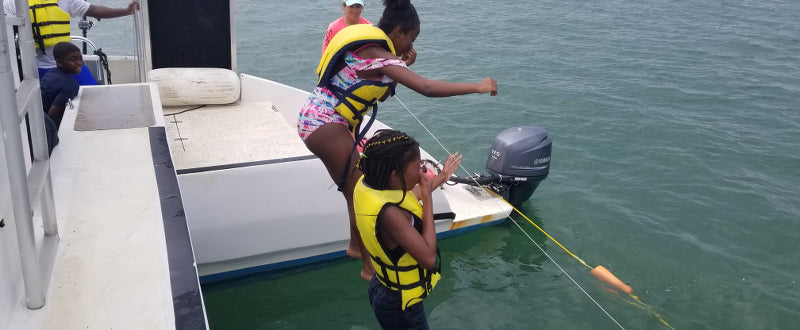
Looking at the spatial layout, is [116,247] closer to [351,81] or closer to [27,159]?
[27,159]

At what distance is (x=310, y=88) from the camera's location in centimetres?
1253

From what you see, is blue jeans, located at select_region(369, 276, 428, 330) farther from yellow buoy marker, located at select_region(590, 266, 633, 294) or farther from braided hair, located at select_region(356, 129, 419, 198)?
yellow buoy marker, located at select_region(590, 266, 633, 294)

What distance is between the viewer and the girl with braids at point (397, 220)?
2885mm

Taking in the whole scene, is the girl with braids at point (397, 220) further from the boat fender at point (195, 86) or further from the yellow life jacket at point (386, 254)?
the boat fender at point (195, 86)

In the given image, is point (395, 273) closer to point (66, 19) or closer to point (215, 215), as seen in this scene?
point (215, 215)

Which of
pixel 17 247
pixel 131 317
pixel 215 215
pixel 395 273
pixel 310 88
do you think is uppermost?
pixel 17 247

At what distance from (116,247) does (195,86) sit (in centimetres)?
440

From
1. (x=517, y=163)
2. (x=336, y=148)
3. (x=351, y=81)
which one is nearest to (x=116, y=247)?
(x=336, y=148)

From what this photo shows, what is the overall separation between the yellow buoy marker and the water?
9cm

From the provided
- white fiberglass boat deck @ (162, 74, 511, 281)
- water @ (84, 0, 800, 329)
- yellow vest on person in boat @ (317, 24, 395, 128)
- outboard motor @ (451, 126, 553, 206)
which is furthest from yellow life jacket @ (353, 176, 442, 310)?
outboard motor @ (451, 126, 553, 206)

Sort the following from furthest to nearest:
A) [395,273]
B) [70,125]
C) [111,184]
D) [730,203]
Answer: [730,203] → [70,125] → [111,184] → [395,273]

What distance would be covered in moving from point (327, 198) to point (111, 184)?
7.15 ft

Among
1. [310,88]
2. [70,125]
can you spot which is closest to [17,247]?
[70,125]

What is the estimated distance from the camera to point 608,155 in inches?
367
